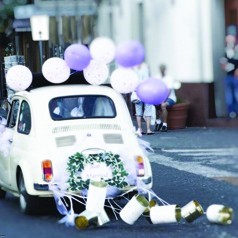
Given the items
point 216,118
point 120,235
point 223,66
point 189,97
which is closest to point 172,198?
point 120,235

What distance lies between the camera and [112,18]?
3.98 meters

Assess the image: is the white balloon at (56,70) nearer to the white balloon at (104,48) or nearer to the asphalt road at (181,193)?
the white balloon at (104,48)

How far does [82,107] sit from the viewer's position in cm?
809

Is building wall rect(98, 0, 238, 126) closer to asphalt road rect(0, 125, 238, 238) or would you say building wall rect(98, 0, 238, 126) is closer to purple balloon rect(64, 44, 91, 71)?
asphalt road rect(0, 125, 238, 238)

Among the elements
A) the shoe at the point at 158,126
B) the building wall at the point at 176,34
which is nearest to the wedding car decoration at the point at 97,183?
the building wall at the point at 176,34

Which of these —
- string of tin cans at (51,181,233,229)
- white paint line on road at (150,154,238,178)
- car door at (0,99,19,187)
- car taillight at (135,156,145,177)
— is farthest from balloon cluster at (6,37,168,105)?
white paint line on road at (150,154,238,178)

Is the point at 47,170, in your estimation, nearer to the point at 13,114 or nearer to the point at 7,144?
the point at 7,144

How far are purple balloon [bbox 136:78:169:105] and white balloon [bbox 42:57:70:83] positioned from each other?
50.3 inches

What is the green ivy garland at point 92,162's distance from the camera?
23.7 feet

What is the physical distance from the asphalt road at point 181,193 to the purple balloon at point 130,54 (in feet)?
3.57

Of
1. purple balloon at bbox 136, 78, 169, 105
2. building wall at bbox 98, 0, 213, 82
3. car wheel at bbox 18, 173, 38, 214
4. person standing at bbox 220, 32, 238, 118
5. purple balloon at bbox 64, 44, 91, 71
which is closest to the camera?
building wall at bbox 98, 0, 213, 82

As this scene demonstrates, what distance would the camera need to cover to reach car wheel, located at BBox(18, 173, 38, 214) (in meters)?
7.54

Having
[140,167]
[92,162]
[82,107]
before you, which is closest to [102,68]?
[92,162]

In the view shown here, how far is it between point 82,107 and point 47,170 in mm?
1091
